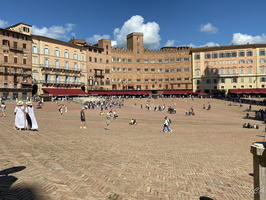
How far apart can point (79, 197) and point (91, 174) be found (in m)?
1.47

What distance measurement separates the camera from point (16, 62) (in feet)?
163

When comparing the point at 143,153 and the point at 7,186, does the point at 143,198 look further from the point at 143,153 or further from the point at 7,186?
the point at 143,153

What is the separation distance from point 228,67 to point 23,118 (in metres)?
71.2

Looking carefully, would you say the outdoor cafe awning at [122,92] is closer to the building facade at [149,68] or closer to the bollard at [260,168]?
the building facade at [149,68]

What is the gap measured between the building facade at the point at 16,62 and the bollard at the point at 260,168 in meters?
50.5

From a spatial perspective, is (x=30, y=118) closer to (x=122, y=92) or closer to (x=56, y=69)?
(x=56, y=69)

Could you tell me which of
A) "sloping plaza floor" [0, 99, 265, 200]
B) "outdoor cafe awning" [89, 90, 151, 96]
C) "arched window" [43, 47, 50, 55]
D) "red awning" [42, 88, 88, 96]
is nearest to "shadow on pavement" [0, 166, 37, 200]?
"sloping plaza floor" [0, 99, 265, 200]

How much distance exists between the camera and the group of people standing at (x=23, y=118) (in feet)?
39.7

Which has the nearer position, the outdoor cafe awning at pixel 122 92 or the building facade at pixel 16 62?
the building facade at pixel 16 62

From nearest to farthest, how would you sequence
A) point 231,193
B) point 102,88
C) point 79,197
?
point 79,197 → point 231,193 → point 102,88

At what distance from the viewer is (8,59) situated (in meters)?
48.3

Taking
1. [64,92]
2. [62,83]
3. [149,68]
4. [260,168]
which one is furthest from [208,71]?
[260,168]

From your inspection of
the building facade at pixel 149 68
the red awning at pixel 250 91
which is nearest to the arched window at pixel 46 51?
the building facade at pixel 149 68

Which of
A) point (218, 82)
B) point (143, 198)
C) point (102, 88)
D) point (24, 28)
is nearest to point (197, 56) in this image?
point (218, 82)
